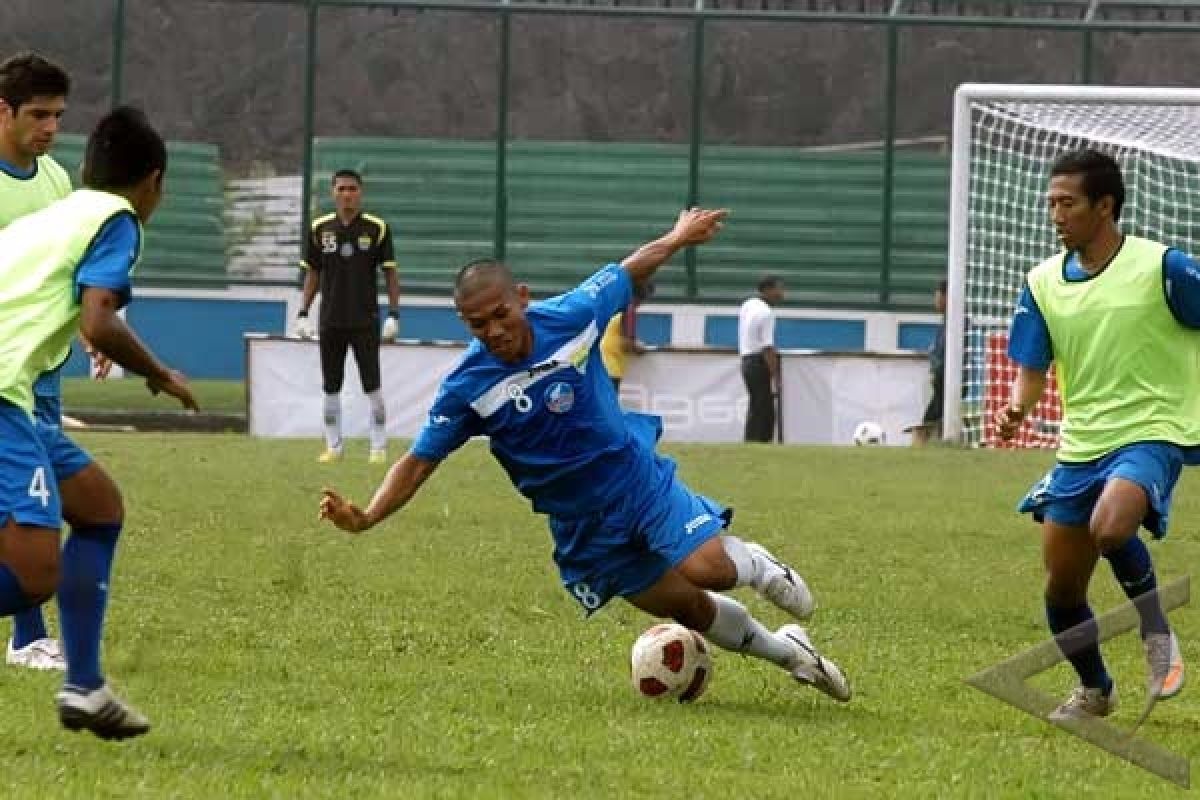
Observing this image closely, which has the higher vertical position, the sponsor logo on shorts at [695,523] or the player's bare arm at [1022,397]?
the player's bare arm at [1022,397]

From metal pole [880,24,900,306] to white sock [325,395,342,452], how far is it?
39.5 ft

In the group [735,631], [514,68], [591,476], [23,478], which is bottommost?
[735,631]

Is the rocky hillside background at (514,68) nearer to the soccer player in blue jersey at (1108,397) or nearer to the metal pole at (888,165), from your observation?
the metal pole at (888,165)

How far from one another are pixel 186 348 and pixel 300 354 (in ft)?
17.3

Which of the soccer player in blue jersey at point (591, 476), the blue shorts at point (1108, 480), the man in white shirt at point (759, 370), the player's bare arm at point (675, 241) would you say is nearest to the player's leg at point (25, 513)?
the soccer player in blue jersey at point (591, 476)

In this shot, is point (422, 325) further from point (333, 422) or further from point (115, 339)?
point (115, 339)

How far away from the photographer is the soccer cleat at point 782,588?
327 inches

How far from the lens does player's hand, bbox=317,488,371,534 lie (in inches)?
296

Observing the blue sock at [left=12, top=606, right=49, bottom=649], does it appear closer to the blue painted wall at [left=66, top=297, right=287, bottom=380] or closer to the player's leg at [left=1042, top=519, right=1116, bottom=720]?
the player's leg at [left=1042, top=519, right=1116, bottom=720]

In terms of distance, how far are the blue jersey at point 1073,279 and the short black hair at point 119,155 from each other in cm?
314

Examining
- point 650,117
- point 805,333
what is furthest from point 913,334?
point 650,117

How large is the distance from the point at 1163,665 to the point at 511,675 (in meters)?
2.23

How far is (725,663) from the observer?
30.9 ft

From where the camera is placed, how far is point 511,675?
8820mm
